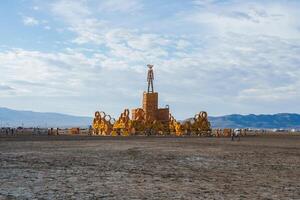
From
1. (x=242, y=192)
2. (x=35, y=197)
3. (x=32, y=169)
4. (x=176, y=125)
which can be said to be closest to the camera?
(x=35, y=197)

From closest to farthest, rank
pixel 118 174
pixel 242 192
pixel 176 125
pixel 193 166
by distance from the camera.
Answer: pixel 242 192, pixel 118 174, pixel 193 166, pixel 176 125

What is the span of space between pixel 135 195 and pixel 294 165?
1090cm

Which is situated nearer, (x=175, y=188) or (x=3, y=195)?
(x=3, y=195)

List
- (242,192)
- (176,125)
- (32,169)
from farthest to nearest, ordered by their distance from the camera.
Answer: (176,125), (32,169), (242,192)

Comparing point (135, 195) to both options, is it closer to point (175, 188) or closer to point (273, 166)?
point (175, 188)

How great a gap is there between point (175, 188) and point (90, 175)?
3.83m

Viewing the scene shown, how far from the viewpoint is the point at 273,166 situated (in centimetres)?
1983

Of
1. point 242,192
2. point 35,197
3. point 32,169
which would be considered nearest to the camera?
point 35,197

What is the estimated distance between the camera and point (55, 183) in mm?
13461

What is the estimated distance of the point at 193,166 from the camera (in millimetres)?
19312

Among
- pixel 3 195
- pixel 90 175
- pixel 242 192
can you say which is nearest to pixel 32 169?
pixel 90 175

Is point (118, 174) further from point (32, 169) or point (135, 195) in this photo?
point (135, 195)

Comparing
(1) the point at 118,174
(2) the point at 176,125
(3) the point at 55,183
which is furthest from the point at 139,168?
(2) the point at 176,125

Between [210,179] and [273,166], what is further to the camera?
[273,166]
